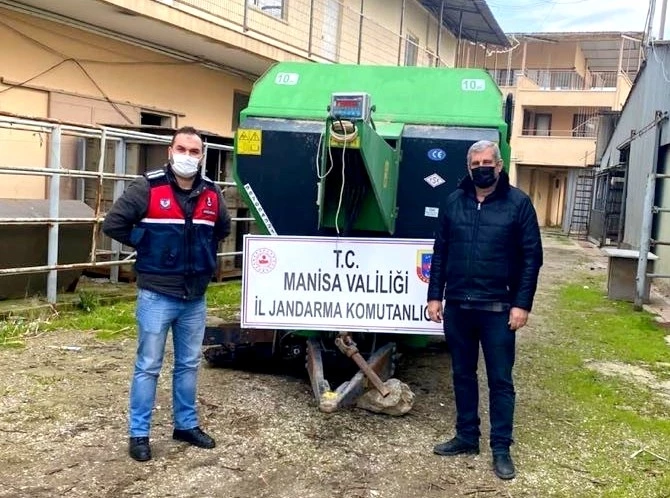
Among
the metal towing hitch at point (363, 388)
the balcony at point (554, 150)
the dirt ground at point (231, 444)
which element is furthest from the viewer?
the balcony at point (554, 150)

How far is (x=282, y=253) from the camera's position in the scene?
17.3 feet

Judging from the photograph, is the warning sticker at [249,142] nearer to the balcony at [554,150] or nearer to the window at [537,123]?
the balcony at [554,150]

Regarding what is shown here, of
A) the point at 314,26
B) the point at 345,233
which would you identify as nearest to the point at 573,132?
the point at 314,26

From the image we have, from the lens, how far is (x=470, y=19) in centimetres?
2270

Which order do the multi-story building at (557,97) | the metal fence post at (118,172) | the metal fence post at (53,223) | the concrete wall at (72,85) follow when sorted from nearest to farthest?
the metal fence post at (53,223) < the metal fence post at (118,172) < the concrete wall at (72,85) < the multi-story building at (557,97)

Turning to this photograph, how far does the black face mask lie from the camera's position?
14.0ft

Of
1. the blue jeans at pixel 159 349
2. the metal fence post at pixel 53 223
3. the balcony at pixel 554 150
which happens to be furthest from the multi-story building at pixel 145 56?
the balcony at pixel 554 150

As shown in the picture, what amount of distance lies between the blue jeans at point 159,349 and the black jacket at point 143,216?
7cm

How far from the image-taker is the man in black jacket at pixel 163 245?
4141 millimetres

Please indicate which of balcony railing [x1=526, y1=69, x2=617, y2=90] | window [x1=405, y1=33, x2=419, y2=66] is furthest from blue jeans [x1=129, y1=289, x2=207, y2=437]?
balcony railing [x1=526, y1=69, x2=617, y2=90]

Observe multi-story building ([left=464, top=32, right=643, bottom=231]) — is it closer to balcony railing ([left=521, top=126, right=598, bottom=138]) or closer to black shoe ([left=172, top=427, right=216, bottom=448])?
balcony railing ([left=521, top=126, right=598, bottom=138])

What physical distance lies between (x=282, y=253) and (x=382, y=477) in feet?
5.98

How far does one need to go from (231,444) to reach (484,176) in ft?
7.39

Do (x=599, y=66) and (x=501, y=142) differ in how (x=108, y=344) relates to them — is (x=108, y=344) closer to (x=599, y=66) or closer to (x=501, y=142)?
(x=501, y=142)
